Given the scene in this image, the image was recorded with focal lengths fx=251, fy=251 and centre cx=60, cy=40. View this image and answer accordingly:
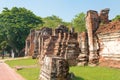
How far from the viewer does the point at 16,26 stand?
45.2 meters

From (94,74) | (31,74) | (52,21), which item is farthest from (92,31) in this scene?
(52,21)

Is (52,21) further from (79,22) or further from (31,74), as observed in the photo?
(31,74)

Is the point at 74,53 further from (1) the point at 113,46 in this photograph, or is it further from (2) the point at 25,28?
(2) the point at 25,28

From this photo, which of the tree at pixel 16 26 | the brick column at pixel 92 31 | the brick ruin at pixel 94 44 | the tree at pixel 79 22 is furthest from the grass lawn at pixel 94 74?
the tree at pixel 79 22

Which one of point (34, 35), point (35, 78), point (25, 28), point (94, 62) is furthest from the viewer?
point (25, 28)

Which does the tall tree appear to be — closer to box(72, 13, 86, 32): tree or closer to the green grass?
box(72, 13, 86, 32): tree

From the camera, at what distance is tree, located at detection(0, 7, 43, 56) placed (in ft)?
148

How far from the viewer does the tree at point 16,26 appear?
4509cm

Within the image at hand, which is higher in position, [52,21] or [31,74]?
[52,21]

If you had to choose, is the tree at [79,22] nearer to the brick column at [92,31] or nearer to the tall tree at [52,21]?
the tall tree at [52,21]

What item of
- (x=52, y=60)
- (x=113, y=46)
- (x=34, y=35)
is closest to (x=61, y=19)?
(x=34, y=35)

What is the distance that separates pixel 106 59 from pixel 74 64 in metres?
2.63

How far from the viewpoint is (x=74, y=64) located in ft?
56.4

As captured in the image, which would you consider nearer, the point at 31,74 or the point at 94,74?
the point at 94,74
